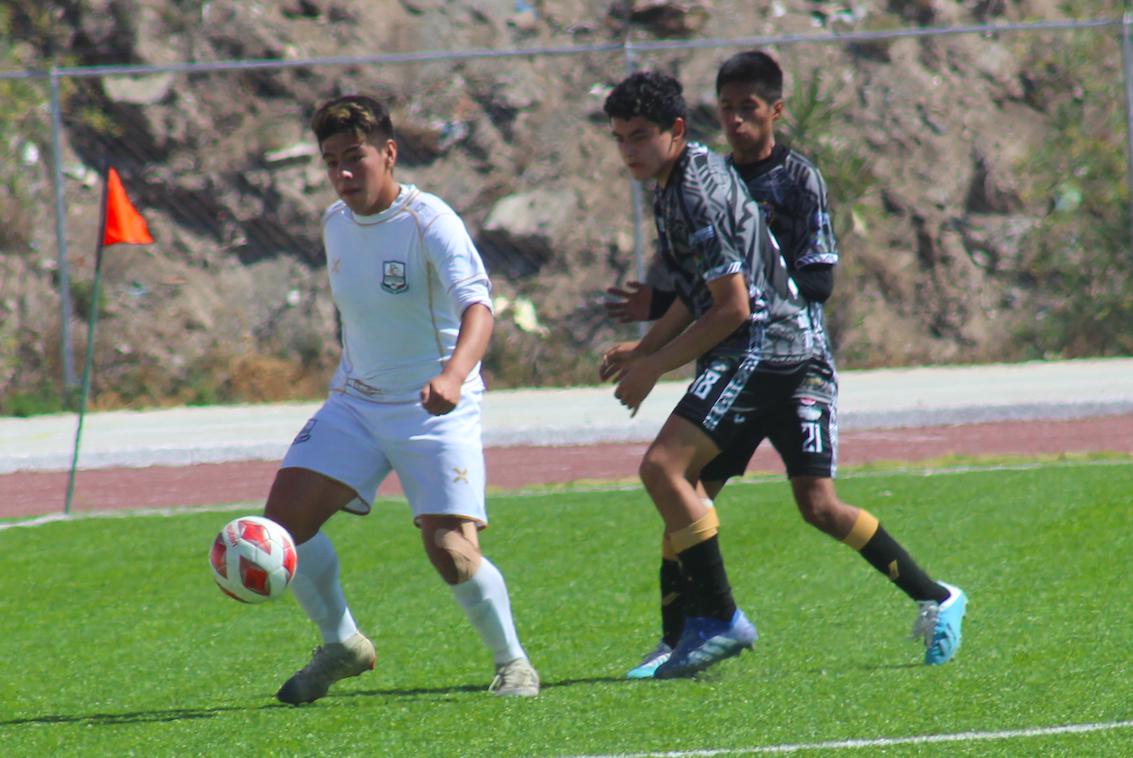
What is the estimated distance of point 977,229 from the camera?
18.7 m

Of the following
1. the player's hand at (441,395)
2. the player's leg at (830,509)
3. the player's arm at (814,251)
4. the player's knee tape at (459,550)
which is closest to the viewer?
the player's hand at (441,395)

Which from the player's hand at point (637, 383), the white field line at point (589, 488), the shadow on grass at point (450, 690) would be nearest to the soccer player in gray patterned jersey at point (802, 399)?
the shadow on grass at point (450, 690)

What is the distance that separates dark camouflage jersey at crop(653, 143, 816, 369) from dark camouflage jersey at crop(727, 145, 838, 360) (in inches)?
4.7

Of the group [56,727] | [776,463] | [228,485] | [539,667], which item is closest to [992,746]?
[539,667]

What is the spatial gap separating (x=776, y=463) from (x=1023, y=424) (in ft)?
7.51

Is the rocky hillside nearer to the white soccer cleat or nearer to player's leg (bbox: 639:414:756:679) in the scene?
player's leg (bbox: 639:414:756:679)

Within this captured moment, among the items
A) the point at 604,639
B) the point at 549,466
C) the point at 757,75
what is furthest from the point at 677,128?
the point at 549,466

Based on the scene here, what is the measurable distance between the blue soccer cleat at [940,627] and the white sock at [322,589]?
5.75 feet

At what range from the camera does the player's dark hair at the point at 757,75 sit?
5.29 meters

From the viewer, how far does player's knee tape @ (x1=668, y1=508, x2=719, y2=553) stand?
199 inches

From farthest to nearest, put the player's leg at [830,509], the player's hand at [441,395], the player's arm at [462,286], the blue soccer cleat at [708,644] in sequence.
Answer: the player's leg at [830,509] < the blue soccer cleat at [708,644] < the player's arm at [462,286] < the player's hand at [441,395]

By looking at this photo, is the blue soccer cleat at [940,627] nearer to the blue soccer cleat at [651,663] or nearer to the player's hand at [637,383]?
the blue soccer cleat at [651,663]

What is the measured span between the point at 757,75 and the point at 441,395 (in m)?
1.55

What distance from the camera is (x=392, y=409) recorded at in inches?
196
